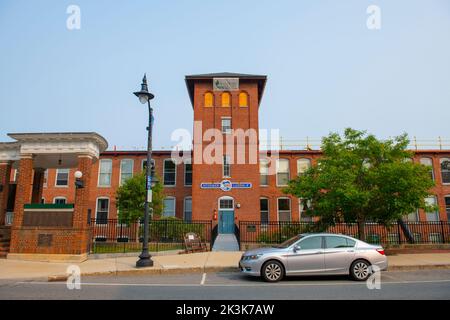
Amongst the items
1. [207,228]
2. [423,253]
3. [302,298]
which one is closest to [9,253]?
[207,228]

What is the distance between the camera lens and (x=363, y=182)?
16344mm

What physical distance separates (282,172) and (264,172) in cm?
182

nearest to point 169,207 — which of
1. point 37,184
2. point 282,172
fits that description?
point 282,172

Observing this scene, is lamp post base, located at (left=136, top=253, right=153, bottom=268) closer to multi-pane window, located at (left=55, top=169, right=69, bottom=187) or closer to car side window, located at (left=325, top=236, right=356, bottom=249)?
car side window, located at (left=325, top=236, right=356, bottom=249)

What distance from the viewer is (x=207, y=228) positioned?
76.0ft

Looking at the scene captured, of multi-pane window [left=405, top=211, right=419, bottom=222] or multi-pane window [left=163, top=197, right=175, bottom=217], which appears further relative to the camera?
multi-pane window [left=405, top=211, right=419, bottom=222]

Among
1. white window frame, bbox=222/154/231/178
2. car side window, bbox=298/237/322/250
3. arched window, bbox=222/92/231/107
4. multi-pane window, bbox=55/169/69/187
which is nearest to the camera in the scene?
car side window, bbox=298/237/322/250

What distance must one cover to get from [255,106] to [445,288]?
69.0 feet

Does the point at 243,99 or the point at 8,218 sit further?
the point at 243,99

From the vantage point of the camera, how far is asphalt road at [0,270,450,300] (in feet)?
25.5

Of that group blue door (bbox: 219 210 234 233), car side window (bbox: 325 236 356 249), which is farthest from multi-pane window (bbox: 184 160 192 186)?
car side window (bbox: 325 236 356 249)

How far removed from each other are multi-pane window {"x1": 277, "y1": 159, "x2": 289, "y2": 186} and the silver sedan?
67.6 ft

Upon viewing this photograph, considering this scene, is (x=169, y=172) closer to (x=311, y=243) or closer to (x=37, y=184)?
(x=37, y=184)

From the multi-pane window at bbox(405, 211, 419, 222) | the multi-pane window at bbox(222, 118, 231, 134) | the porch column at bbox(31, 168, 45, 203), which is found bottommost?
the multi-pane window at bbox(405, 211, 419, 222)
